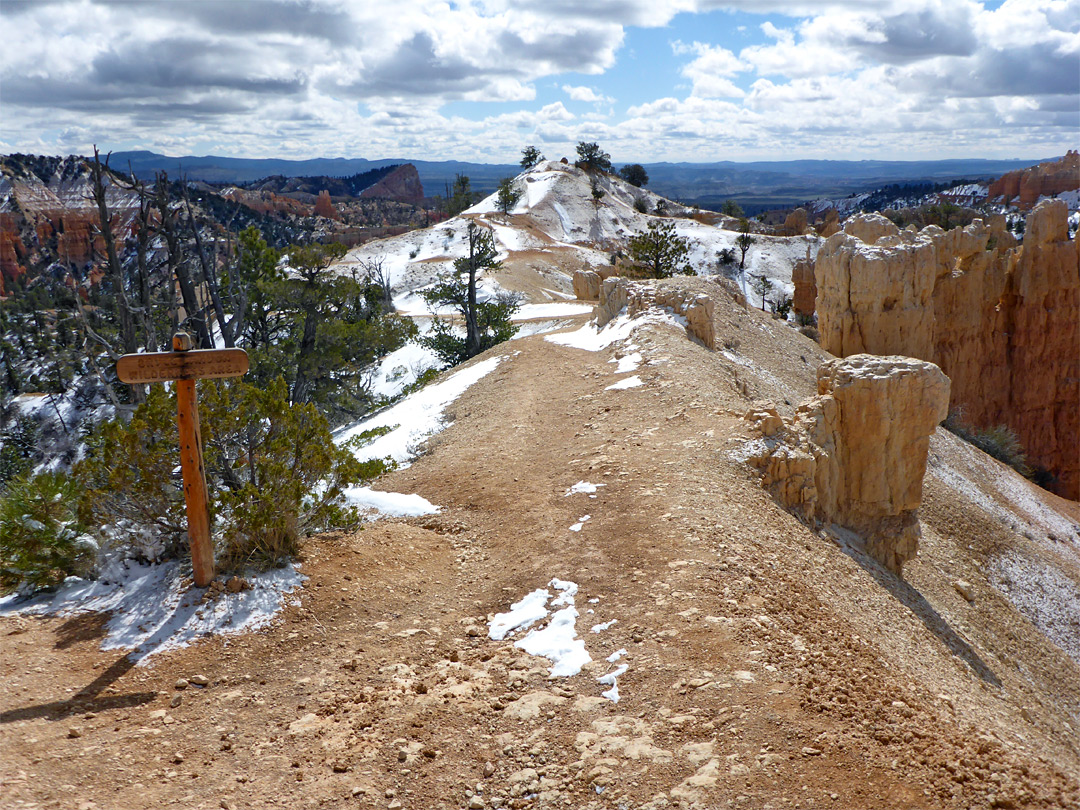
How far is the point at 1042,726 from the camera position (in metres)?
8.41

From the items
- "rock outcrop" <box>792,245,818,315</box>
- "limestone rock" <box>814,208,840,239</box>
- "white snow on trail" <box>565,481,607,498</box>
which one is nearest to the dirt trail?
"white snow on trail" <box>565,481,607,498</box>

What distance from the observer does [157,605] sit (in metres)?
6.77

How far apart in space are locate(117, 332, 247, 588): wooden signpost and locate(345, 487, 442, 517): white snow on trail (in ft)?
10.9

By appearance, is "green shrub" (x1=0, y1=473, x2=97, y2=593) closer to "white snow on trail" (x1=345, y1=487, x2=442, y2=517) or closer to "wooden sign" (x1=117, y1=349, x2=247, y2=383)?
"wooden sign" (x1=117, y1=349, x2=247, y2=383)

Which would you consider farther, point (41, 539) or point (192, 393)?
point (41, 539)

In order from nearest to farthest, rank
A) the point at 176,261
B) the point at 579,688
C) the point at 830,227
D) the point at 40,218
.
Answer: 1. the point at 579,688
2. the point at 176,261
3. the point at 830,227
4. the point at 40,218

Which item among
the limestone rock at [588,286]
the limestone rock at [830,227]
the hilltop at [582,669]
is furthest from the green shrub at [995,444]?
the limestone rock at [830,227]

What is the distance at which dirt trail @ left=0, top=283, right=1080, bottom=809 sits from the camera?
4570 millimetres

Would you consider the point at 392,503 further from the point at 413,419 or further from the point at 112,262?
the point at 112,262

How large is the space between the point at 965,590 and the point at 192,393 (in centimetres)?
1275

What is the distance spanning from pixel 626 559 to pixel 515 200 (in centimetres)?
7283

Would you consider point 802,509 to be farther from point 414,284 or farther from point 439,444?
point 414,284


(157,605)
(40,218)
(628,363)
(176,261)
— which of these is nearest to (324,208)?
(40,218)

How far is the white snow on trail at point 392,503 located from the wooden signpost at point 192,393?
3.32 metres
